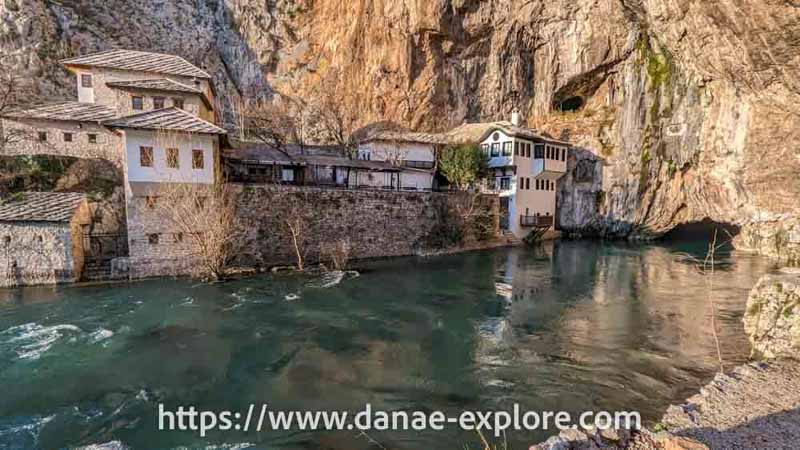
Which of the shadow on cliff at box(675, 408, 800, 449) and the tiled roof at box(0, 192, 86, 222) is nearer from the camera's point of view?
the shadow on cliff at box(675, 408, 800, 449)

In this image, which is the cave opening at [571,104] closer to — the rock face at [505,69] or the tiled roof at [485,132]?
the rock face at [505,69]

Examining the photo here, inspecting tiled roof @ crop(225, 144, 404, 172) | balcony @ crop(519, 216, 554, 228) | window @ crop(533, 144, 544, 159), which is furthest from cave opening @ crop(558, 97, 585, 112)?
tiled roof @ crop(225, 144, 404, 172)

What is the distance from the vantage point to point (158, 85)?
21797 mm

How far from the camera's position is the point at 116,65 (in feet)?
74.9

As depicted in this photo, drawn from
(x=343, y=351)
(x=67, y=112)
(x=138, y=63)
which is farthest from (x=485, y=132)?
(x=67, y=112)

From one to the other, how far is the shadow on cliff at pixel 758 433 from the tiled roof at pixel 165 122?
18880 mm

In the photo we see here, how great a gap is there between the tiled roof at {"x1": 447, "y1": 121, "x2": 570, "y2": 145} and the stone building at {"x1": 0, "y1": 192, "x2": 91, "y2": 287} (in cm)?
2649

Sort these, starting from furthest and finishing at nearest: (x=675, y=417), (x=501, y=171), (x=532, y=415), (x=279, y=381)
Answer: (x=501, y=171) < (x=279, y=381) < (x=532, y=415) < (x=675, y=417)

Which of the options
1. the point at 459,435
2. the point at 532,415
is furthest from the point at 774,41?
the point at 459,435

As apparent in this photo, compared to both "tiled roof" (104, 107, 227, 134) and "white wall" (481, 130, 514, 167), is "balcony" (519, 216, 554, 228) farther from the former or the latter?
"tiled roof" (104, 107, 227, 134)

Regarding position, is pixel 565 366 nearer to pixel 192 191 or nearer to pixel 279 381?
pixel 279 381

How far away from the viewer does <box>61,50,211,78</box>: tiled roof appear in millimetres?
22625

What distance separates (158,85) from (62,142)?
6160mm

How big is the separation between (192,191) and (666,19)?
26.8m
